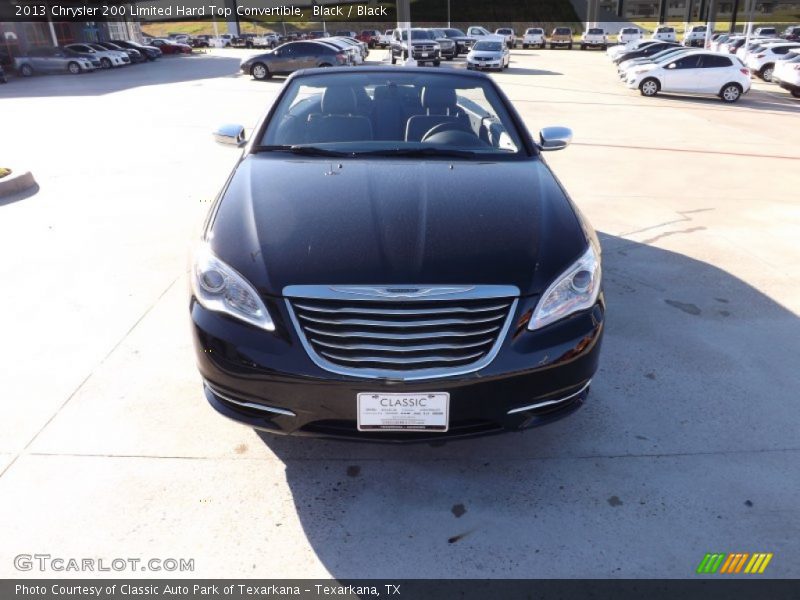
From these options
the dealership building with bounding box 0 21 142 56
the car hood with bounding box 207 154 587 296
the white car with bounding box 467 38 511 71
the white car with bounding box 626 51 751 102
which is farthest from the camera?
the dealership building with bounding box 0 21 142 56

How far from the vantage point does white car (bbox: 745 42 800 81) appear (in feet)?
75.8

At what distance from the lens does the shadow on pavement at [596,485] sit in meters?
2.43

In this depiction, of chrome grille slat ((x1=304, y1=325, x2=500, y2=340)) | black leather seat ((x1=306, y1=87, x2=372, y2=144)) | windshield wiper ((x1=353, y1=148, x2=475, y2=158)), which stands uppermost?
black leather seat ((x1=306, y1=87, x2=372, y2=144))

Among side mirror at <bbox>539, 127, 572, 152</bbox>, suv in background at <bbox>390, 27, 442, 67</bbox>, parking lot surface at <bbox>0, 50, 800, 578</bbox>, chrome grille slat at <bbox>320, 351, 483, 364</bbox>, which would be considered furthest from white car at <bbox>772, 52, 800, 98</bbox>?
chrome grille slat at <bbox>320, 351, 483, 364</bbox>

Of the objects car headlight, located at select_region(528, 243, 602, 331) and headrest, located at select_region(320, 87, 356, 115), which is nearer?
car headlight, located at select_region(528, 243, 602, 331)

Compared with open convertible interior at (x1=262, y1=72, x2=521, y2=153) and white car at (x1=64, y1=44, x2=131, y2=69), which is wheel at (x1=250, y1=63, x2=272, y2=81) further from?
open convertible interior at (x1=262, y1=72, x2=521, y2=153)

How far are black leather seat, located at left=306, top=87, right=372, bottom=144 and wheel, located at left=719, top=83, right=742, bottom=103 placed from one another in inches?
677

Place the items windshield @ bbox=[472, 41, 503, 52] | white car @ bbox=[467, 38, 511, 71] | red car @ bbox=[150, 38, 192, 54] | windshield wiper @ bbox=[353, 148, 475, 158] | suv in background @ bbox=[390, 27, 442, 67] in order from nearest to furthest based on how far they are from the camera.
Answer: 1. windshield wiper @ bbox=[353, 148, 475, 158]
2. white car @ bbox=[467, 38, 511, 71]
3. windshield @ bbox=[472, 41, 503, 52]
4. suv in background @ bbox=[390, 27, 442, 67]
5. red car @ bbox=[150, 38, 192, 54]

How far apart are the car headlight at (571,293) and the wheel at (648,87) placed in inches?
705

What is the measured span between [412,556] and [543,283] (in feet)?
3.92

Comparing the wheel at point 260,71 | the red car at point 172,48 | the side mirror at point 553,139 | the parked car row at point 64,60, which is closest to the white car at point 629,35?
the wheel at point 260,71

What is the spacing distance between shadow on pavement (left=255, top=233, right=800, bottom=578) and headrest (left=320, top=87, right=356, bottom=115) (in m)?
2.20

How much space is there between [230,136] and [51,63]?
3057 centimetres

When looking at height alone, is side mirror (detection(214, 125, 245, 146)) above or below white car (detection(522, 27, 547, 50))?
above
